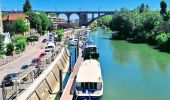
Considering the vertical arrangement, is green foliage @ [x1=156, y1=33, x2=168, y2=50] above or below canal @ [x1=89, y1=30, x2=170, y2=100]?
above

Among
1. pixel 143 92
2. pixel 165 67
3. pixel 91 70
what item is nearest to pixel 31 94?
pixel 91 70

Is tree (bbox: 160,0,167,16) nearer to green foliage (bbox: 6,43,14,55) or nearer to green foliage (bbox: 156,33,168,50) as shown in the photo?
green foliage (bbox: 156,33,168,50)

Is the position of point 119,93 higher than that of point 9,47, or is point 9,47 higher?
point 9,47

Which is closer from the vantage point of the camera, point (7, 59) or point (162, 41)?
point (7, 59)

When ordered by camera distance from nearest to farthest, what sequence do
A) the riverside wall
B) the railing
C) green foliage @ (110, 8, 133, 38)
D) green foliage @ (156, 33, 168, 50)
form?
the riverside wall, the railing, green foliage @ (156, 33, 168, 50), green foliage @ (110, 8, 133, 38)

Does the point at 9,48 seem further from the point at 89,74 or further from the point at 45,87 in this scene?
the point at 89,74

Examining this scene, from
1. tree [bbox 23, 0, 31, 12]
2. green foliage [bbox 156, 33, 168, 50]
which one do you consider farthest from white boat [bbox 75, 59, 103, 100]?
tree [bbox 23, 0, 31, 12]

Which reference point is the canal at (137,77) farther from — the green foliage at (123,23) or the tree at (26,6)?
the tree at (26,6)

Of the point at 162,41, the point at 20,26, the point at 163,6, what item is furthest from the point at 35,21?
the point at 162,41

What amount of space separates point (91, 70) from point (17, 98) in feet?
43.6

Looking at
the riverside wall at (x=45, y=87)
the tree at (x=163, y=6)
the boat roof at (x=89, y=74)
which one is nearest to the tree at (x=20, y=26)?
the riverside wall at (x=45, y=87)

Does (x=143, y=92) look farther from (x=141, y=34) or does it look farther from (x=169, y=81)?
(x=141, y=34)

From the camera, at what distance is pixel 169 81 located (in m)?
43.8

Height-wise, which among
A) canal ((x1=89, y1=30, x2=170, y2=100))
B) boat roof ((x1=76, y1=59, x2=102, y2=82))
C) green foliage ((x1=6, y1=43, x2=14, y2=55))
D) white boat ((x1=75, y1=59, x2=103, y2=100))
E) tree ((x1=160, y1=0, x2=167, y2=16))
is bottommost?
canal ((x1=89, y1=30, x2=170, y2=100))
